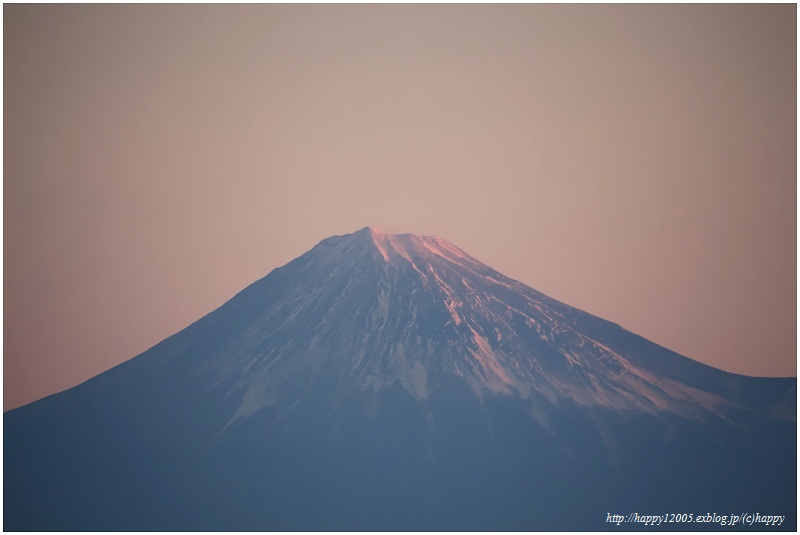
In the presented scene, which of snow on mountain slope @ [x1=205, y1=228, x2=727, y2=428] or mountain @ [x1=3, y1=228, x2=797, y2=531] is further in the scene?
snow on mountain slope @ [x1=205, y1=228, x2=727, y2=428]

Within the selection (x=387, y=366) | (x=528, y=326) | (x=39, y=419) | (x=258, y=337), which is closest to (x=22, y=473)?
(x=39, y=419)

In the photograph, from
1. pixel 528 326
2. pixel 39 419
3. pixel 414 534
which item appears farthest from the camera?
pixel 528 326

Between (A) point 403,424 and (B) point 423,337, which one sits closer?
(A) point 403,424

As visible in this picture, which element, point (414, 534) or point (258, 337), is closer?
point (414, 534)

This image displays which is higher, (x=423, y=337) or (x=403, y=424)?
(x=423, y=337)

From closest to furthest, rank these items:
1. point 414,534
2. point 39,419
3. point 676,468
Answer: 1. point 414,534
2. point 676,468
3. point 39,419

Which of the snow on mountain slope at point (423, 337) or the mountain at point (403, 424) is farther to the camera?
the snow on mountain slope at point (423, 337)

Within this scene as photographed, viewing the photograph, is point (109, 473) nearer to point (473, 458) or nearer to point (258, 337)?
point (258, 337)

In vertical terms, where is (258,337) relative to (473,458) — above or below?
above
